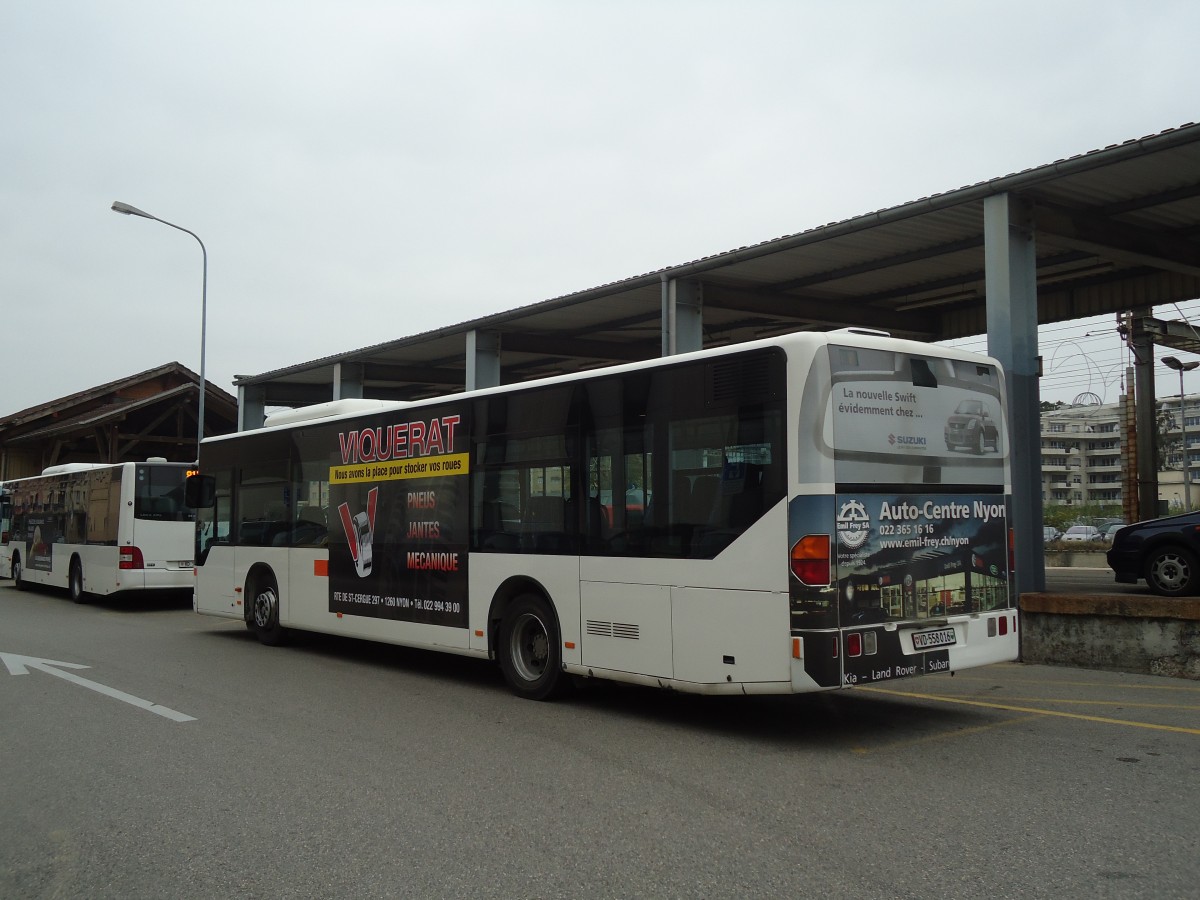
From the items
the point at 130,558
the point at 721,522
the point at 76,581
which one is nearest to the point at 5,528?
the point at 76,581

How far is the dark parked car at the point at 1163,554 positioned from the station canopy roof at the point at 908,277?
3928 mm

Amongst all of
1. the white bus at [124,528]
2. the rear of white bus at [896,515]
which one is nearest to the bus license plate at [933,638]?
the rear of white bus at [896,515]

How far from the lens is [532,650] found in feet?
30.7

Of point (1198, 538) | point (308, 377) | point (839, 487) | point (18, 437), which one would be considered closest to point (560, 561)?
point (839, 487)

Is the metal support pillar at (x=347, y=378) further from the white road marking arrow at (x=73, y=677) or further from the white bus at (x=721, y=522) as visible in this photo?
the white bus at (x=721, y=522)

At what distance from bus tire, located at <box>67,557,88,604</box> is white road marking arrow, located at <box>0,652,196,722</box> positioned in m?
8.68

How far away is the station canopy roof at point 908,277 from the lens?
13070 mm

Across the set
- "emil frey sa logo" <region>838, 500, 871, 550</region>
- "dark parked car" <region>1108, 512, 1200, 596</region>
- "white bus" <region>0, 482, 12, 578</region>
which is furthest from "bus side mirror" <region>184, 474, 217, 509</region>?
"white bus" <region>0, 482, 12, 578</region>

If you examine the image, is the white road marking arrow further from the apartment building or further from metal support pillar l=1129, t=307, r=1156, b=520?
the apartment building

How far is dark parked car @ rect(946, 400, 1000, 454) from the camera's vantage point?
25.9ft

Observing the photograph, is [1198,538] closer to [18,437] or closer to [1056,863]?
[1056,863]

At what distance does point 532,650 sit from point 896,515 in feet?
11.8

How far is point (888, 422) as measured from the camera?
7434mm

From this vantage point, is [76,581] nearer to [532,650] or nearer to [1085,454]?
[532,650]
